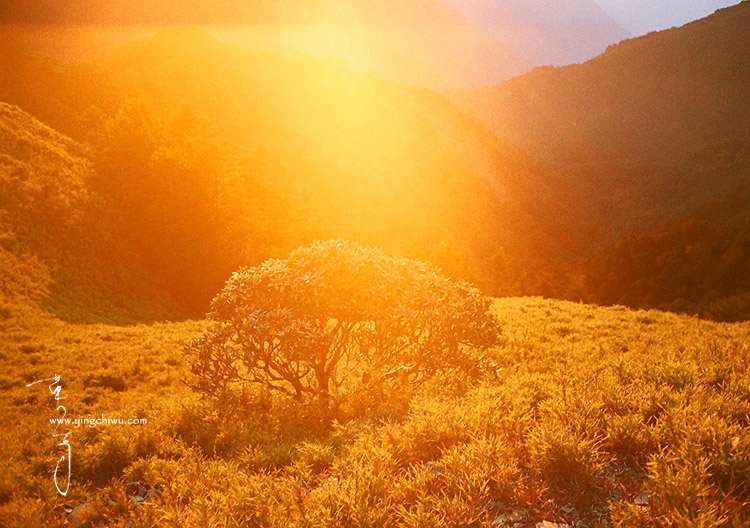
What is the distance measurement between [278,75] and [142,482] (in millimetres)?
131423

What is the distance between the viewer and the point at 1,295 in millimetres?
23359

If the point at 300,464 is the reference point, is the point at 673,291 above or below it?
below

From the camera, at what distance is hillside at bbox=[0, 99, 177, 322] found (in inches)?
1031

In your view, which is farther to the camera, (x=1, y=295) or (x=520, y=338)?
(x=1, y=295)

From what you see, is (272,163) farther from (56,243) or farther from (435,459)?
(435,459)

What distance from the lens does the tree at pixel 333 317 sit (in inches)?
388

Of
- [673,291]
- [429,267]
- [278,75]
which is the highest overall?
[278,75]

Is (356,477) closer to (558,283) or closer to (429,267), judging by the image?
(429,267)

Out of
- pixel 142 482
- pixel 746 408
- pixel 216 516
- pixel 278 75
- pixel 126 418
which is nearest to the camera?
pixel 216 516

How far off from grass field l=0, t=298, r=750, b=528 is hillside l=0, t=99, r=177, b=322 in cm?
1919

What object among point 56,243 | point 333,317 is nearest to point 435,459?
point 333,317

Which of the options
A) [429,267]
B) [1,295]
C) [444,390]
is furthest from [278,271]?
[1,295]

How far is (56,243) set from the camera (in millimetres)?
31250

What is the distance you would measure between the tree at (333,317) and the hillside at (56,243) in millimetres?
19744
